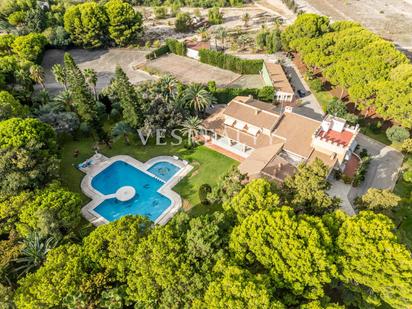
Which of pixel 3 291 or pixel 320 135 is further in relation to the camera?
pixel 320 135

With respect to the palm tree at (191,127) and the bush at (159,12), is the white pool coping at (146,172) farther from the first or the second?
the bush at (159,12)

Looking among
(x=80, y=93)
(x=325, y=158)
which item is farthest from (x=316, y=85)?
(x=80, y=93)

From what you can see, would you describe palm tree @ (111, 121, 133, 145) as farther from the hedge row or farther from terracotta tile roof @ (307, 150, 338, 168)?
the hedge row

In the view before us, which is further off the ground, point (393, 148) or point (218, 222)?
point (218, 222)

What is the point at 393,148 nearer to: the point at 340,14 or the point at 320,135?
the point at 320,135

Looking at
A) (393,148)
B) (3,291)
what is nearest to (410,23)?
(393,148)

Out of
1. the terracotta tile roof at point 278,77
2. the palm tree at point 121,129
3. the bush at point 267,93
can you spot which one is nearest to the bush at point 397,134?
the terracotta tile roof at point 278,77
